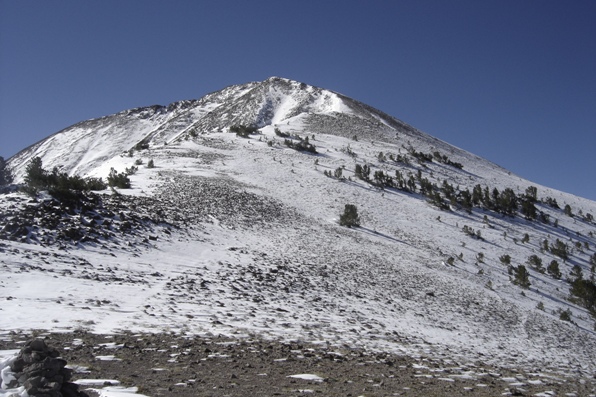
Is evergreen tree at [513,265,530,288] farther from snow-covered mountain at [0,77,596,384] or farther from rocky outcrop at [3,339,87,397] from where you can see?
rocky outcrop at [3,339,87,397]

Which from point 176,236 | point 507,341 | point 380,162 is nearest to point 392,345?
point 507,341

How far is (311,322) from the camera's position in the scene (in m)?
10.1

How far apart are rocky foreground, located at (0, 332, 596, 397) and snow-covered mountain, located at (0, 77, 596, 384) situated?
82cm

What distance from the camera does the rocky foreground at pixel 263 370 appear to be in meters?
5.54

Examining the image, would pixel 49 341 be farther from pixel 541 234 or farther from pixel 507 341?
pixel 541 234

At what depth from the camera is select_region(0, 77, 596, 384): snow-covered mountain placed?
9.55 metres

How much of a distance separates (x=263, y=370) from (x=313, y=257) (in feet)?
34.6

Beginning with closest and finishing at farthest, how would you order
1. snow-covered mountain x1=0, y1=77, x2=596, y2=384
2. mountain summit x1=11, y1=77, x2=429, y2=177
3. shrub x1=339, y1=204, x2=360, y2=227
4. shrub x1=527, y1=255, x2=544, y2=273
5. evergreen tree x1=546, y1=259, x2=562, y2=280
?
snow-covered mountain x1=0, y1=77, x2=596, y2=384, evergreen tree x1=546, y1=259, x2=562, y2=280, shrub x1=527, y1=255, x2=544, y2=273, shrub x1=339, y1=204, x2=360, y2=227, mountain summit x1=11, y1=77, x2=429, y2=177

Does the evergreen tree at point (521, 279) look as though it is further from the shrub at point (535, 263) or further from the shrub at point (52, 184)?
the shrub at point (52, 184)

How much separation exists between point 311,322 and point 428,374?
11.2ft

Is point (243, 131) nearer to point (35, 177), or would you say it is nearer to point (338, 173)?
point (338, 173)

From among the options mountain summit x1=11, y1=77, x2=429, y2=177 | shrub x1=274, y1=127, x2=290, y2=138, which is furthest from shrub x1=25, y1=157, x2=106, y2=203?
mountain summit x1=11, y1=77, x2=429, y2=177

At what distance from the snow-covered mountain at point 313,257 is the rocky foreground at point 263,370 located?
817 millimetres

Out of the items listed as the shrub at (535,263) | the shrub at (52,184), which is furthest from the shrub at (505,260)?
the shrub at (52,184)
